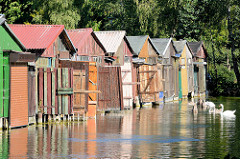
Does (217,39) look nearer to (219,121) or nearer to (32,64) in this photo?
(219,121)

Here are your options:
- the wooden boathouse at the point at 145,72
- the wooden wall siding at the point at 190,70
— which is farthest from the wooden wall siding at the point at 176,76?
the wooden boathouse at the point at 145,72

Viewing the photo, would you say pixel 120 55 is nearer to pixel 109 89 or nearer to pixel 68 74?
pixel 109 89

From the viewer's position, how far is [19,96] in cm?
2608

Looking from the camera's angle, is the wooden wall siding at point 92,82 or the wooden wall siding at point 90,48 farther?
the wooden wall siding at point 90,48

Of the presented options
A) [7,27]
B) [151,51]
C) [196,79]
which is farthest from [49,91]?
[196,79]

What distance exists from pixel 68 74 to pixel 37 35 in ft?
10.1

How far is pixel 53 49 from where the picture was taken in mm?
30859

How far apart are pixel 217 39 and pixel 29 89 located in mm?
45370

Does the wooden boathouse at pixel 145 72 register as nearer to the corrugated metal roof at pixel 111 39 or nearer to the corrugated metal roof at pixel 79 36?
the corrugated metal roof at pixel 111 39

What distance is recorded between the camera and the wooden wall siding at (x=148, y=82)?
44250 mm

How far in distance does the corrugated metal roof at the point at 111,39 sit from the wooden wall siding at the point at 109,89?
4642 mm

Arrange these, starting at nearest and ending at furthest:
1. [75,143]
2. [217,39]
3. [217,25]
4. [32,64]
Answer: [75,143] → [32,64] → [217,25] → [217,39]

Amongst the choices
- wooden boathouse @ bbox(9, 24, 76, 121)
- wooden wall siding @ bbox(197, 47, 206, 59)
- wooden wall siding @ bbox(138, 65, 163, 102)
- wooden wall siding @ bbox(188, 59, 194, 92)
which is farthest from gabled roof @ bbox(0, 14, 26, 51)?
wooden wall siding @ bbox(197, 47, 206, 59)

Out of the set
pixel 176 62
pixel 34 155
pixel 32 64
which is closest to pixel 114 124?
pixel 32 64
